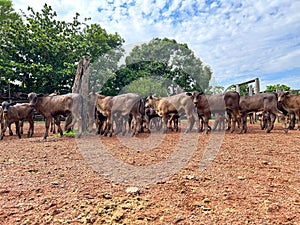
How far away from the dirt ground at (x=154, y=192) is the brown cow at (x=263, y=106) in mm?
4767

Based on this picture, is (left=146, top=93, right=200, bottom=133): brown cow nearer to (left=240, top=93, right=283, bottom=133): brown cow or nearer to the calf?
(left=240, top=93, right=283, bottom=133): brown cow

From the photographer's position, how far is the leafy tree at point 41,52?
21594mm

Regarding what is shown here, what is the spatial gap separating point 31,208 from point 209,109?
7837 millimetres

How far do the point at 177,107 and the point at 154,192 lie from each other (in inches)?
294

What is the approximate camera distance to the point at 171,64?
1271 inches

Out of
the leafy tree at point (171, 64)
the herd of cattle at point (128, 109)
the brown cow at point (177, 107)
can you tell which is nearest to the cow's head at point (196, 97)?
the herd of cattle at point (128, 109)

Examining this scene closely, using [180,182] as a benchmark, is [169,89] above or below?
above

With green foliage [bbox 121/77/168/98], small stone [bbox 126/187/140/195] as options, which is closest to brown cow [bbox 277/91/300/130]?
small stone [bbox 126/187/140/195]

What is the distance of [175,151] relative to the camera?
5.55 metres

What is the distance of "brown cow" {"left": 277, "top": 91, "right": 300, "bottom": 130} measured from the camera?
32.6 ft

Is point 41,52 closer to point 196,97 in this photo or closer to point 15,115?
point 15,115

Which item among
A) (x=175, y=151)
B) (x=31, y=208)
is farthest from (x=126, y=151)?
(x=31, y=208)

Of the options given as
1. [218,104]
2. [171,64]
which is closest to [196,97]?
[218,104]

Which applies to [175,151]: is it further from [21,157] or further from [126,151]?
[21,157]
